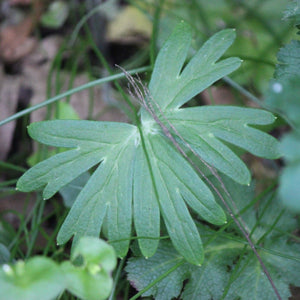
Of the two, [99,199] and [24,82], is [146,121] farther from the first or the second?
[24,82]

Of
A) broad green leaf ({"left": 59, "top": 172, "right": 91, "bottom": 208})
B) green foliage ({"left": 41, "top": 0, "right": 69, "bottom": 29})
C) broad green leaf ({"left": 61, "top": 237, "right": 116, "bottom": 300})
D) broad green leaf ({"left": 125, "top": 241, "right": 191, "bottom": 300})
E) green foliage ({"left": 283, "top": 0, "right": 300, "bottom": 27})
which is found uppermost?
green foliage ({"left": 283, "top": 0, "right": 300, "bottom": 27})

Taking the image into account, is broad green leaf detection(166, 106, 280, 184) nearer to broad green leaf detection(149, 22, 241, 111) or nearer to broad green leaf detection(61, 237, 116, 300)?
broad green leaf detection(149, 22, 241, 111)

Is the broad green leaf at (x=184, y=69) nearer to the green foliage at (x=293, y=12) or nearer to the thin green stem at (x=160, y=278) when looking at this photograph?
the green foliage at (x=293, y=12)

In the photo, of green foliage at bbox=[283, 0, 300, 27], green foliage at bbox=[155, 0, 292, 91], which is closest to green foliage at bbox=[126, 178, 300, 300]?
green foliage at bbox=[283, 0, 300, 27]

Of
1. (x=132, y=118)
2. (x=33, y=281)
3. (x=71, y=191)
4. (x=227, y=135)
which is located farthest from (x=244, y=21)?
(x=33, y=281)

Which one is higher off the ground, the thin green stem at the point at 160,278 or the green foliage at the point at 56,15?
the green foliage at the point at 56,15

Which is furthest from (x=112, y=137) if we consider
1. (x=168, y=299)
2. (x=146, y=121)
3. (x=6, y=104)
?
(x=6, y=104)

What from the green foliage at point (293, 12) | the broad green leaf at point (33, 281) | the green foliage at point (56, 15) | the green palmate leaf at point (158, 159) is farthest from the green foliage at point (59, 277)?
the green foliage at point (56, 15)
